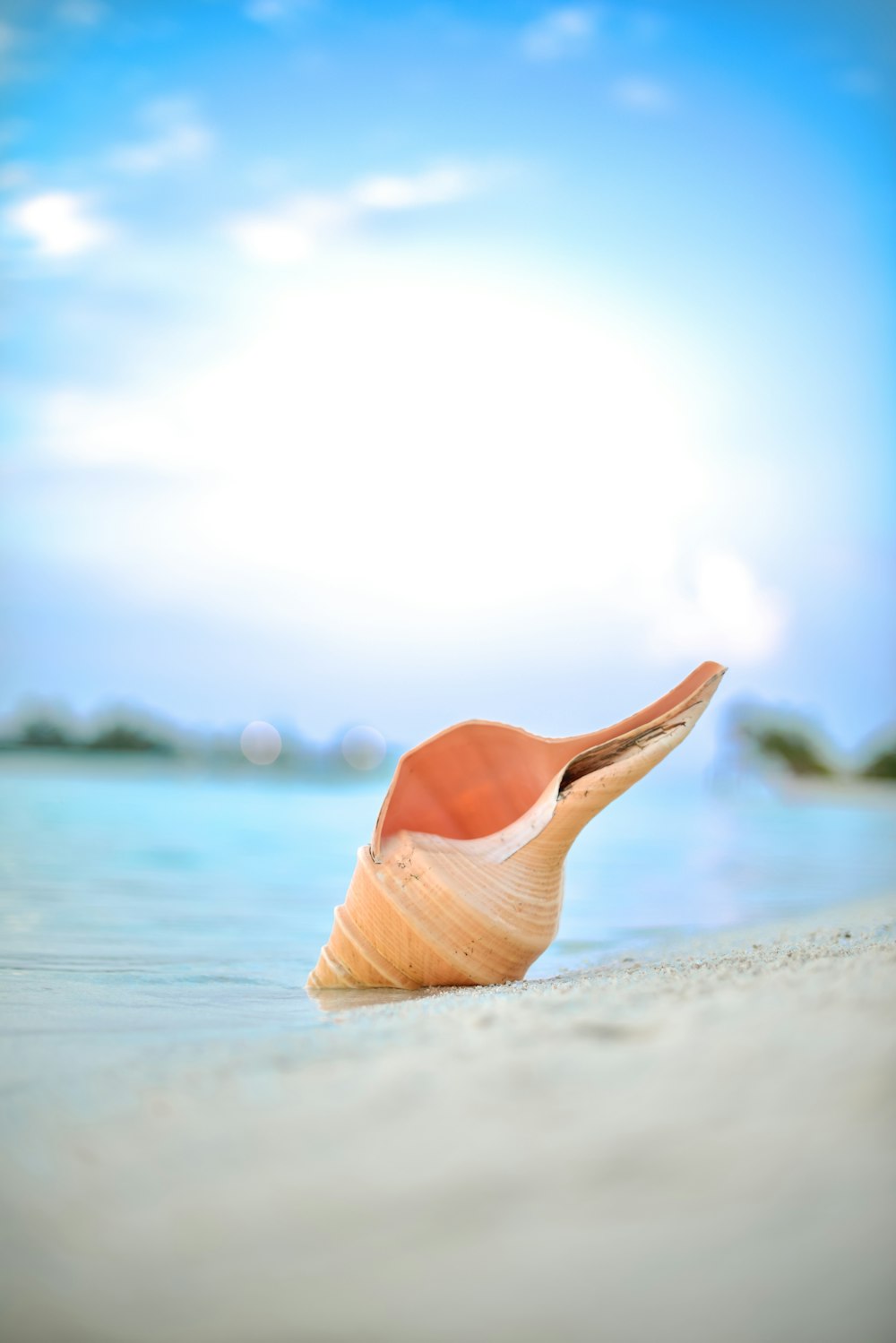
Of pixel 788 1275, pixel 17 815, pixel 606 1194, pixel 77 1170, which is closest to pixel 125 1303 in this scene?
pixel 77 1170

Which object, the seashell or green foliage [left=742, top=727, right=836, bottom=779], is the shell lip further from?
green foliage [left=742, top=727, right=836, bottom=779]

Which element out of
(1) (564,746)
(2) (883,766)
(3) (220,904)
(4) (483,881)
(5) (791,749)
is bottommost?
(2) (883,766)

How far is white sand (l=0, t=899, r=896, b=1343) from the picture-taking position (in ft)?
3.63

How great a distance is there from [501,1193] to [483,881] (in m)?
1.83

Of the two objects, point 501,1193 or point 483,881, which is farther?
point 483,881

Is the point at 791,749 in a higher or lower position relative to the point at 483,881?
lower

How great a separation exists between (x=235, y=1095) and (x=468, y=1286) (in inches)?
22.2

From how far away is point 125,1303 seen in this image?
114cm

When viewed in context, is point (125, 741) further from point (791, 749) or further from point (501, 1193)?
point (501, 1193)

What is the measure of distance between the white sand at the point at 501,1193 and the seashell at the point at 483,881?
1.31m

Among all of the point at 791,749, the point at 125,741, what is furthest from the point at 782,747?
the point at 125,741

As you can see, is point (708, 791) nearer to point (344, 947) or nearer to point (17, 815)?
point (17, 815)

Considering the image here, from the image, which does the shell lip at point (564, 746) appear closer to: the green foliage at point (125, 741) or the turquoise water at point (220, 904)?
the turquoise water at point (220, 904)

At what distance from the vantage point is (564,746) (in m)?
3.37
